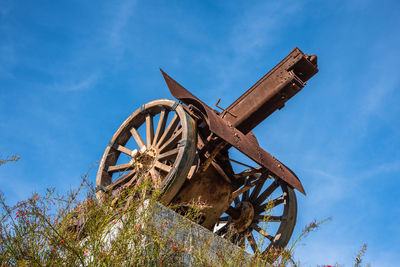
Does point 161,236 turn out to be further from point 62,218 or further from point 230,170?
point 230,170

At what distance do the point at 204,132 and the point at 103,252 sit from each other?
338 cm

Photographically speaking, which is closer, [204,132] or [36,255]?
[36,255]

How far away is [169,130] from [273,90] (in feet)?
5.34

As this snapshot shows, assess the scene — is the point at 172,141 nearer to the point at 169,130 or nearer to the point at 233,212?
the point at 169,130

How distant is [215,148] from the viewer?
6.20m

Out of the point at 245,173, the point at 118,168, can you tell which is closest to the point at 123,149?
the point at 118,168

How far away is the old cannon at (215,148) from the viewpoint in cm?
593

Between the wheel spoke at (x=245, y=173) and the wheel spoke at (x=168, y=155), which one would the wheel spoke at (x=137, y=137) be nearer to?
the wheel spoke at (x=168, y=155)

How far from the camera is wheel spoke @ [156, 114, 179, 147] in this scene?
20.2 ft

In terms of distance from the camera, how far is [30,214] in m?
3.32

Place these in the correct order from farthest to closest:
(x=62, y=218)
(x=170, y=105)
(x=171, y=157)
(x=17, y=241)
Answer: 1. (x=170, y=105)
2. (x=171, y=157)
3. (x=62, y=218)
4. (x=17, y=241)

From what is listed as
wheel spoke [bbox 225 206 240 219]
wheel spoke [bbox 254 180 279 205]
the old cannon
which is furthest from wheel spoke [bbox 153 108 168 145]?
wheel spoke [bbox 254 180 279 205]

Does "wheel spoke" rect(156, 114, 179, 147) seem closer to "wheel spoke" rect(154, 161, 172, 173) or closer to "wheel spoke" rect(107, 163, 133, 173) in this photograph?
"wheel spoke" rect(154, 161, 172, 173)

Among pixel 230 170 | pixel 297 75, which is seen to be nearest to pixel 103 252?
pixel 230 170
